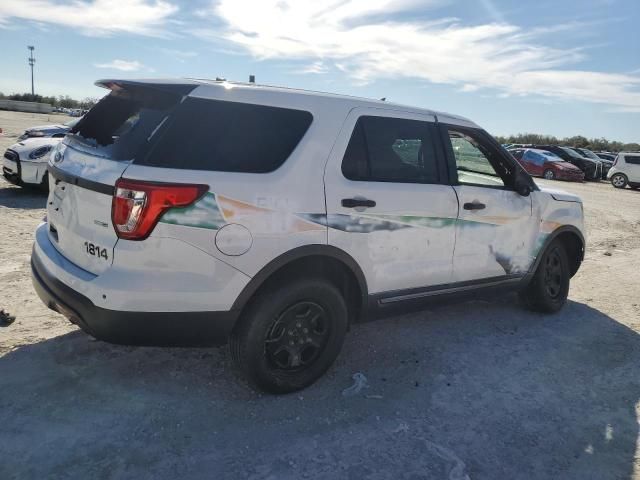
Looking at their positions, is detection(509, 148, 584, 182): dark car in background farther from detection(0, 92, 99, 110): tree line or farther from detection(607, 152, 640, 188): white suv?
detection(0, 92, 99, 110): tree line

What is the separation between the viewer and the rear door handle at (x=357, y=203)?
334 centimetres

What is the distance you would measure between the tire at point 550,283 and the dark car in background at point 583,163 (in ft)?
78.9

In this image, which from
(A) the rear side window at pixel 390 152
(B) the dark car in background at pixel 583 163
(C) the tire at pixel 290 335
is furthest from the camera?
(B) the dark car in background at pixel 583 163

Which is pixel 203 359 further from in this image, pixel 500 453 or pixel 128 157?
pixel 500 453

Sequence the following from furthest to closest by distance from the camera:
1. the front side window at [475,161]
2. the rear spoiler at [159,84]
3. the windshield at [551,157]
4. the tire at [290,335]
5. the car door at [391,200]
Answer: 1. the windshield at [551,157]
2. the front side window at [475,161]
3. the car door at [391,200]
4. the tire at [290,335]
5. the rear spoiler at [159,84]

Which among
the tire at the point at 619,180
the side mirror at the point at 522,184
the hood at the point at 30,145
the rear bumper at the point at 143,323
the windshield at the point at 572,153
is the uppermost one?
the windshield at the point at 572,153

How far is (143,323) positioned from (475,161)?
10.3 ft

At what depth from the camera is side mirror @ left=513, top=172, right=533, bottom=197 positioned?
452 centimetres

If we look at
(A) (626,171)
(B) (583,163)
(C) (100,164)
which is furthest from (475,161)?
(B) (583,163)

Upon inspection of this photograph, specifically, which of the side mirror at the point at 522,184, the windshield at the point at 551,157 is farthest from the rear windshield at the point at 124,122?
the windshield at the point at 551,157

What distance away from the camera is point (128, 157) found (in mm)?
2793

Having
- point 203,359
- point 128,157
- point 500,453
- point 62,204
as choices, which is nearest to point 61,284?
point 62,204

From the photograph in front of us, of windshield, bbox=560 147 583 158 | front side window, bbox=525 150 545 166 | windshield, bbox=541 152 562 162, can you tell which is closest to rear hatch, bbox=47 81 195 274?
windshield, bbox=541 152 562 162

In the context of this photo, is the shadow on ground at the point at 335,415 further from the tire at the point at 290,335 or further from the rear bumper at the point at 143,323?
the rear bumper at the point at 143,323
